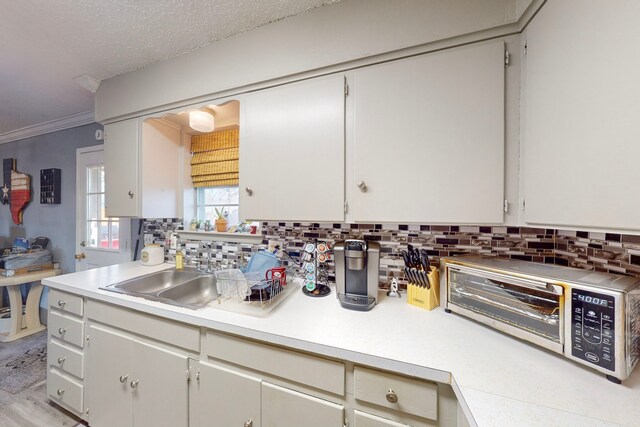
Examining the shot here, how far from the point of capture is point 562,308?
66 centimetres

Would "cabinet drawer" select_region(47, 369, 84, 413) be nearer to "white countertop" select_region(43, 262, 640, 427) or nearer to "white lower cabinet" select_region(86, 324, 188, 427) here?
"white lower cabinet" select_region(86, 324, 188, 427)

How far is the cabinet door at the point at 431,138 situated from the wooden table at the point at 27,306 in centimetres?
353

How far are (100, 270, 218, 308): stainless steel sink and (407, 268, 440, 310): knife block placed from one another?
44.9 inches

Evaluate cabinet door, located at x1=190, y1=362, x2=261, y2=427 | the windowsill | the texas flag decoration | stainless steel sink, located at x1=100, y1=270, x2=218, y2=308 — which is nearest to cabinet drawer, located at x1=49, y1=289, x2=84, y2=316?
stainless steel sink, located at x1=100, y1=270, x2=218, y2=308

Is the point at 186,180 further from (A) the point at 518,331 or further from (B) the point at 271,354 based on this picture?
(A) the point at 518,331

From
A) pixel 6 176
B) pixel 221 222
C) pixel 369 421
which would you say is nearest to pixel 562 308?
pixel 369 421

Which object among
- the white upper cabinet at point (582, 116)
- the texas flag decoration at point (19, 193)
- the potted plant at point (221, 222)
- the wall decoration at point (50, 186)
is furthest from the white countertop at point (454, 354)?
the texas flag decoration at point (19, 193)

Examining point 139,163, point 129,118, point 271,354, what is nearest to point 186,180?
point 139,163

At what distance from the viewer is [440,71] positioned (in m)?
0.95

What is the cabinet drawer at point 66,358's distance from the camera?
1339 millimetres

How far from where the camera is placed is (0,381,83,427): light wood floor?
1.45 meters

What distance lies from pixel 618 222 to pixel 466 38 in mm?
835

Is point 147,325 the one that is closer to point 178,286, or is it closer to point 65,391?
point 178,286

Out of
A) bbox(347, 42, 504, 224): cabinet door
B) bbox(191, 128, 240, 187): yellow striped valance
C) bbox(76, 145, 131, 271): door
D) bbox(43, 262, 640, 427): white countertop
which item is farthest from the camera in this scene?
bbox(76, 145, 131, 271): door
